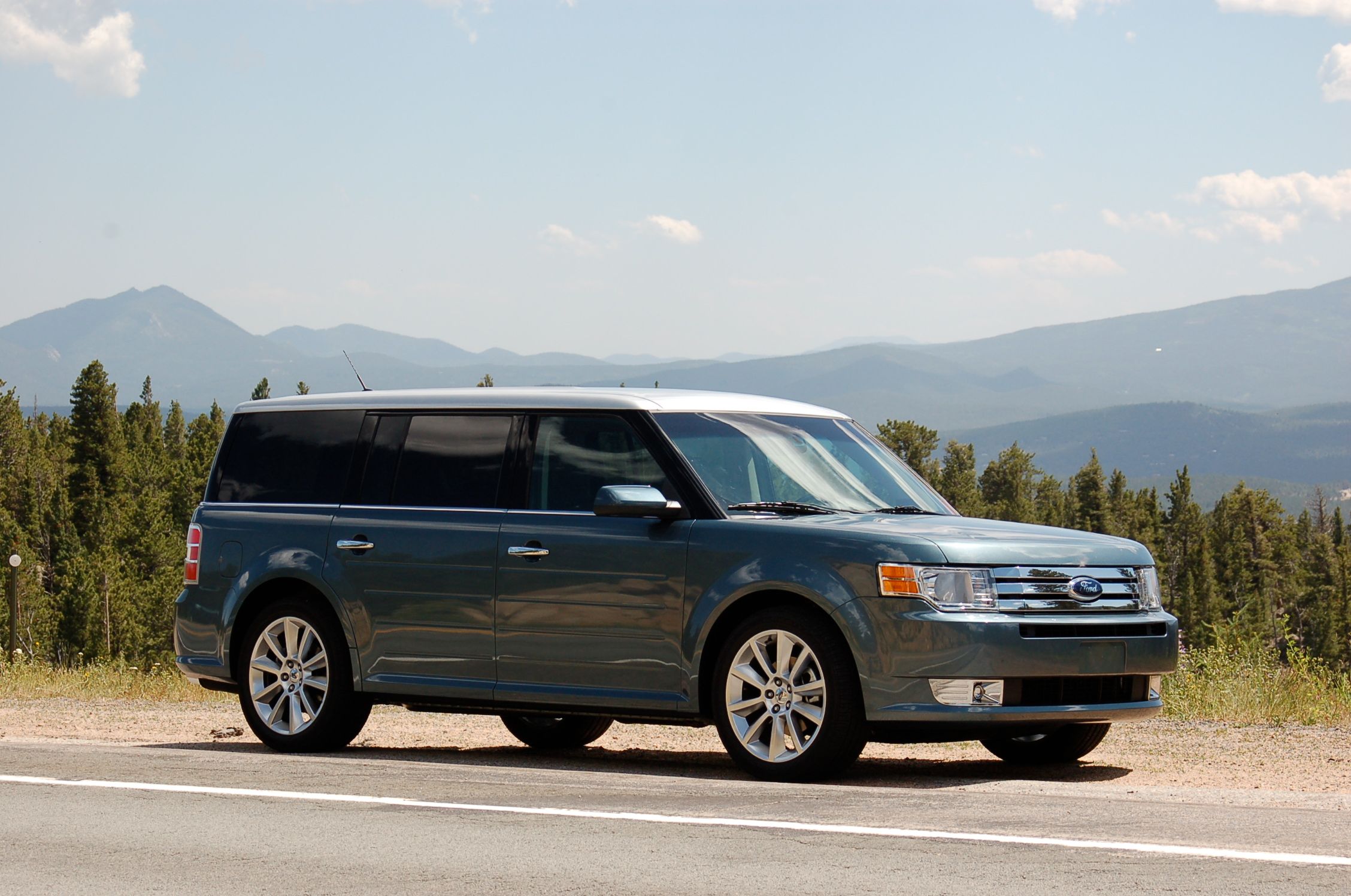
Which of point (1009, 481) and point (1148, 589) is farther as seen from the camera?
point (1009, 481)

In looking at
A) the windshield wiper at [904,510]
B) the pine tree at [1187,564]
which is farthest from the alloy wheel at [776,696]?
the pine tree at [1187,564]

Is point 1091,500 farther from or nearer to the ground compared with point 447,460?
farther from the ground

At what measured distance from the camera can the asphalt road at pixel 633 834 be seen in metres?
5.80

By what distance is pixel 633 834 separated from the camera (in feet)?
22.1

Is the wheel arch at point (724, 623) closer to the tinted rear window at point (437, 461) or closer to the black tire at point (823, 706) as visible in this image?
the black tire at point (823, 706)

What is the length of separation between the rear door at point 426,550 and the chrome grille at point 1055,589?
2.92m

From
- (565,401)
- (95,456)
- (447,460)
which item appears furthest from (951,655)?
(95,456)

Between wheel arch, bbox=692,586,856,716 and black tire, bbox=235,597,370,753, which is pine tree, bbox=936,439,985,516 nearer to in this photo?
black tire, bbox=235,597,370,753

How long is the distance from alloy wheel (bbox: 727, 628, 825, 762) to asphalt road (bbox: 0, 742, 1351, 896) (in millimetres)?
288

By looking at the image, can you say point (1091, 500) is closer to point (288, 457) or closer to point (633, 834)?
point (288, 457)

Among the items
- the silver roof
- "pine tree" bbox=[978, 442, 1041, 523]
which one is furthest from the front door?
"pine tree" bbox=[978, 442, 1041, 523]

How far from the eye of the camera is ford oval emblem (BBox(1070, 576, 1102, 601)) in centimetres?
830


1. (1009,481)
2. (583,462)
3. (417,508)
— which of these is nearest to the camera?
(583,462)

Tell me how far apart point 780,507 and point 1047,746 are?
2.19 meters
